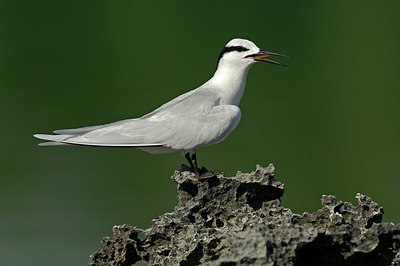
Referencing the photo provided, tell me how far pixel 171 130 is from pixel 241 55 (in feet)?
2.99

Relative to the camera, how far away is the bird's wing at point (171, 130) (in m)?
5.51

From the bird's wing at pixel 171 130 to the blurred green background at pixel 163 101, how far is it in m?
1.31

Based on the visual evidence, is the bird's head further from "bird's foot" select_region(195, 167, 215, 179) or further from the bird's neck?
"bird's foot" select_region(195, 167, 215, 179)

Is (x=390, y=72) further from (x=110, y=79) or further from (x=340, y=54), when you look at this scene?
(x=110, y=79)

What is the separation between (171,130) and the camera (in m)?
5.59

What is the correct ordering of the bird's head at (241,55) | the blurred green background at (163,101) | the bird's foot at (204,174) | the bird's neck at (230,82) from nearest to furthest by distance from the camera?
the bird's foot at (204,174)
the bird's neck at (230,82)
the bird's head at (241,55)
the blurred green background at (163,101)

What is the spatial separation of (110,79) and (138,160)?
3.29 m

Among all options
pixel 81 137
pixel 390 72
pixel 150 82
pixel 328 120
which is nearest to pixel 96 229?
pixel 81 137

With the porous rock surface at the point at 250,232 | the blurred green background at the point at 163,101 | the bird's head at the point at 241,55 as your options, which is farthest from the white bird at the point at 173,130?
the blurred green background at the point at 163,101

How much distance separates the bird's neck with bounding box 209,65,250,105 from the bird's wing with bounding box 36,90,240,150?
43 cm

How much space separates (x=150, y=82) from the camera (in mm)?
12820

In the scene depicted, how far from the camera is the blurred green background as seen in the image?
8.16 metres

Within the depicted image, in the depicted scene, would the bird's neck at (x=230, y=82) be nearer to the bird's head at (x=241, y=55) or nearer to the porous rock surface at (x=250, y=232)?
the bird's head at (x=241, y=55)

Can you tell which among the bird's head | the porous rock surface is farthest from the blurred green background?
the porous rock surface
